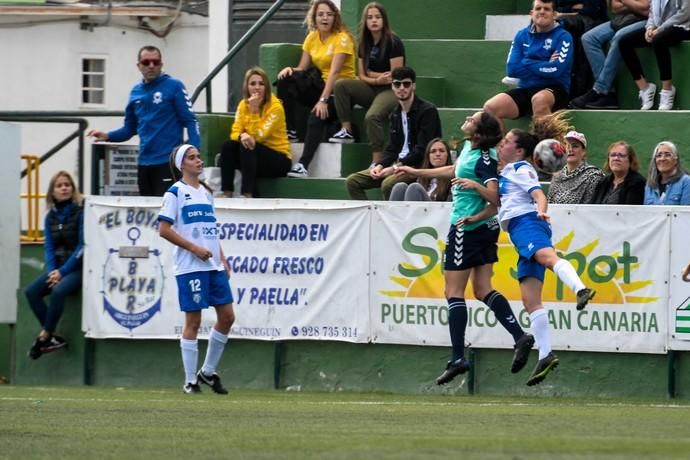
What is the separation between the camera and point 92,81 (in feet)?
133

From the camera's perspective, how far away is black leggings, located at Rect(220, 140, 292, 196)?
17.0m

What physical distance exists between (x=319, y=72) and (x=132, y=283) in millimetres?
3177

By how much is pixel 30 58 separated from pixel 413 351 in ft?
85.1

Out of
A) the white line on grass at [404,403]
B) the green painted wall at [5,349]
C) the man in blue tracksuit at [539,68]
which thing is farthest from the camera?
the green painted wall at [5,349]

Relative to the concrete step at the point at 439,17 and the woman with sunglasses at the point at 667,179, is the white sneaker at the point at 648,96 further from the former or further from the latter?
the concrete step at the point at 439,17

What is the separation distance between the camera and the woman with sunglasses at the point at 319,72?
17.5 meters

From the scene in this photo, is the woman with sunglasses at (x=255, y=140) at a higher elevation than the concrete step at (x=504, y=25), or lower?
lower

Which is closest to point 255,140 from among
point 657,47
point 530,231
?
point 657,47

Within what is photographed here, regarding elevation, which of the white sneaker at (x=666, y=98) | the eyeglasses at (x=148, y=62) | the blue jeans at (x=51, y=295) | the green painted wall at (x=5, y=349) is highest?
the eyeglasses at (x=148, y=62)

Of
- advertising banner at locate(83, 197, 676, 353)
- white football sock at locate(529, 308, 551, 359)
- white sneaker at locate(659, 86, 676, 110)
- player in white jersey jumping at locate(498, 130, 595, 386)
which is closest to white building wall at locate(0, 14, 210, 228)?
advertising banner at locate(83, 197, 676, 353)

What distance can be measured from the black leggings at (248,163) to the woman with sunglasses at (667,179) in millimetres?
4242

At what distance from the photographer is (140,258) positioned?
16.4 meters

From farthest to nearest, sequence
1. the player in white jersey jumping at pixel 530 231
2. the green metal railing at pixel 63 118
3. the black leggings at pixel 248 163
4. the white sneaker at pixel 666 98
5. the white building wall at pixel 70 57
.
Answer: the white building wall at pixel 70 57 → the green metal railing at pixel 63 118 → the black leggings at pixel 248 163 → the white sneaker at pixel 666 98 → the player in white jersey jumping at pixel 530 231

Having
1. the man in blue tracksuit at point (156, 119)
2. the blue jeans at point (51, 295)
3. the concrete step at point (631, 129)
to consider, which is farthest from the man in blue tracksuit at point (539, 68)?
the blue jeans at point (51, 295)
